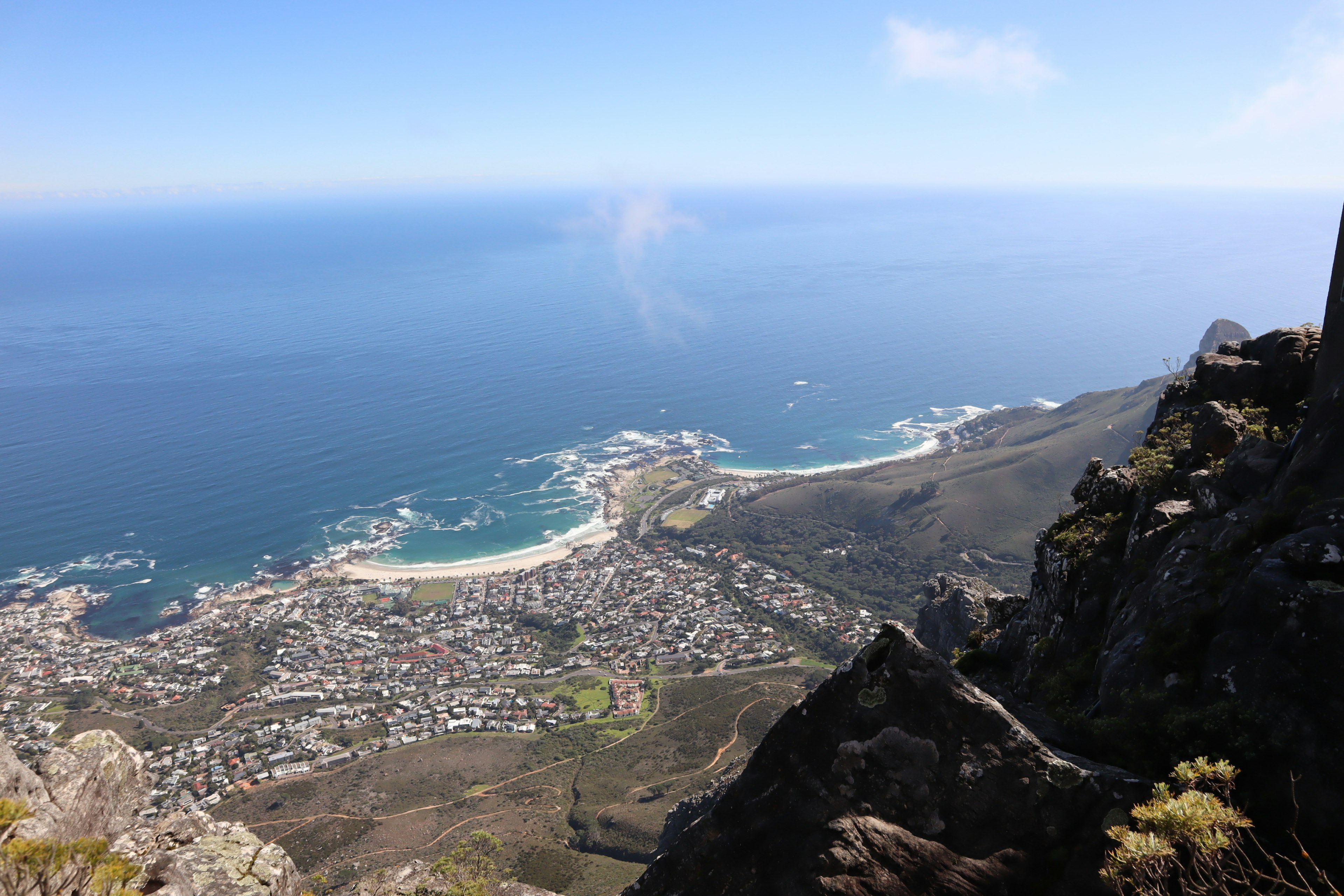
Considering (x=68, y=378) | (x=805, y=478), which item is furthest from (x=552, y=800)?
(x=68, y=378)

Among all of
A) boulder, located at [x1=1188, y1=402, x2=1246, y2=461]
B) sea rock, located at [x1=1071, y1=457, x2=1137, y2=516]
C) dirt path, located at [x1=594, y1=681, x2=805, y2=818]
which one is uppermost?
boulder, located at [x1=1188, y1=402, x2=1246, y2=461]

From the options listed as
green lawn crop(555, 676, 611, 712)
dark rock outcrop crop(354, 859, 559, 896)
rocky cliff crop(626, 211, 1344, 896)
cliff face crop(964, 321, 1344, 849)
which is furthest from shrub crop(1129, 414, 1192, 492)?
green lawn crop(555, 676, 611, 712)

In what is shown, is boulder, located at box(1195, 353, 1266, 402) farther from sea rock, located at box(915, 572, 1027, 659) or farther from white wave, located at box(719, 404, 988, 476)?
white wave, located at box(719, 404, 988, 476)

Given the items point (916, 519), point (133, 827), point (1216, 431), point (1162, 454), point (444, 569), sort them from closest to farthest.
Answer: point (133, 827), point (1216, 431), point (1162, 454), point (444, 569), point (916, 519)

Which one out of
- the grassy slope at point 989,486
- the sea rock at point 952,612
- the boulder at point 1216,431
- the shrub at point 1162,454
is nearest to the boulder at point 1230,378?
the shrub at point 1162,454

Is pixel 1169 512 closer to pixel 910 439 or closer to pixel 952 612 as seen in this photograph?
pixel 952 612

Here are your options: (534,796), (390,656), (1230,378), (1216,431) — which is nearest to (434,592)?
(390,656)
